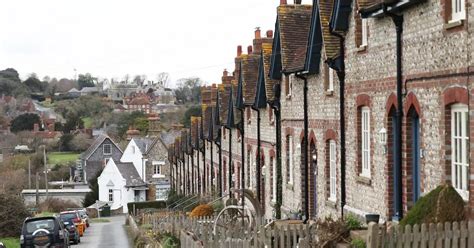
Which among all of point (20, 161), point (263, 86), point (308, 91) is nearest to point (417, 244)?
point (308, 91)

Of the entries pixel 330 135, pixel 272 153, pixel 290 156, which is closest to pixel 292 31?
pixel 290 156

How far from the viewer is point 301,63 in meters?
24.3

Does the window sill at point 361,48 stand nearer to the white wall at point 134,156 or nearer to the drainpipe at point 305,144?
the drainpipe at point 305,144

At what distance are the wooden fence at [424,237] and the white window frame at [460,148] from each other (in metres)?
1.71

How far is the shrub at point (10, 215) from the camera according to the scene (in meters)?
42.7

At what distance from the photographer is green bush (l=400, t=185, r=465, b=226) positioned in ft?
40.6

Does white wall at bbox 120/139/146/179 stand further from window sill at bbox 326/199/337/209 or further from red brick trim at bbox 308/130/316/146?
window sill at bbox 326/199/337/209

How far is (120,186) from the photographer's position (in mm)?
85000

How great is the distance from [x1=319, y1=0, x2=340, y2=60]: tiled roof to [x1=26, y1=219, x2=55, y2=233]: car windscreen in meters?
13.1

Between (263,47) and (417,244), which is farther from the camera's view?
(263,47)

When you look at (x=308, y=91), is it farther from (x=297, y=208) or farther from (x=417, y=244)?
(x=417, y=244)

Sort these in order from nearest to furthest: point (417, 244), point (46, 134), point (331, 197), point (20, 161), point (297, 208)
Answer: point (417, 244)
point (331, 197)
point (297, 208)
point (20, 161)
point (46, 134)

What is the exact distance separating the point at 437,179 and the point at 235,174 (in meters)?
23.7

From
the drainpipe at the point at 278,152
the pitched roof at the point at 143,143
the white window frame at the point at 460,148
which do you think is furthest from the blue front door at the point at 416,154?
the pitched roof at the point at 143,143
